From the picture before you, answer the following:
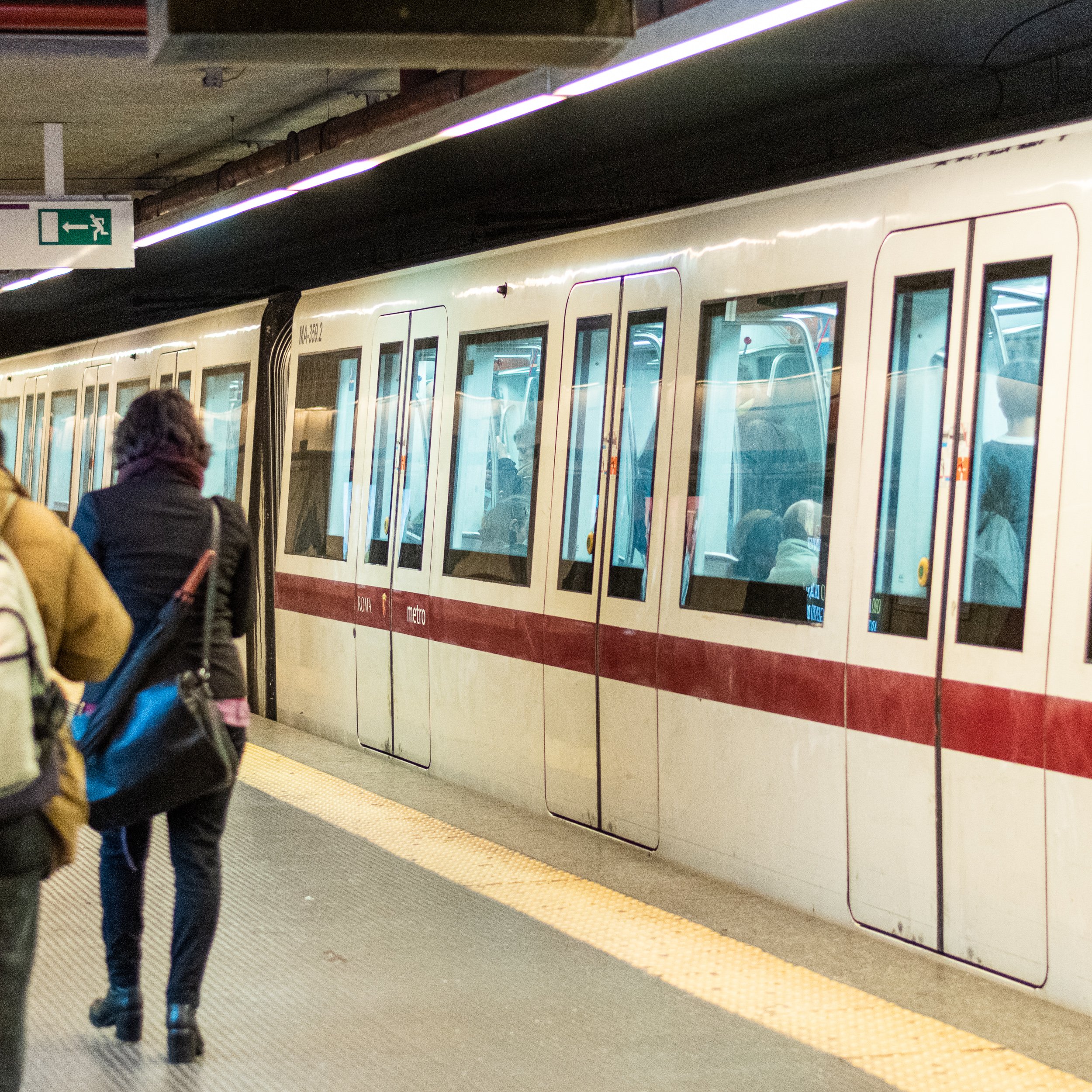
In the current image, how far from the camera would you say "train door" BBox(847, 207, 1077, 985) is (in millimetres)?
4109

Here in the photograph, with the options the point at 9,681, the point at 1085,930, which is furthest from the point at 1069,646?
the point at 9,681

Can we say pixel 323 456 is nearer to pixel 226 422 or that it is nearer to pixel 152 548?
pixel 226 422

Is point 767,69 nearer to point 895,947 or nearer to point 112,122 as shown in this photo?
point 112,122

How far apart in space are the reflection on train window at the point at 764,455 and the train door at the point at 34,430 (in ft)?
34.2

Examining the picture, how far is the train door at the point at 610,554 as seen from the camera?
18.8ft

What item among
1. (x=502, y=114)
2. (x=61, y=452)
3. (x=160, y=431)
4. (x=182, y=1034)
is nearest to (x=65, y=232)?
(x=61, y=452)

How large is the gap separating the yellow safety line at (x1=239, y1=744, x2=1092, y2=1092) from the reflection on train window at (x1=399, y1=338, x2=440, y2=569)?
59.1 inches

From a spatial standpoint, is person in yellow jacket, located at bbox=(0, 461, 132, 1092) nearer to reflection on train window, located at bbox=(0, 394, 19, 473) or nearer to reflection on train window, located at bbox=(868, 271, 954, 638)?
reflection on train window, located at bbox=(868, 271, 954, 638)

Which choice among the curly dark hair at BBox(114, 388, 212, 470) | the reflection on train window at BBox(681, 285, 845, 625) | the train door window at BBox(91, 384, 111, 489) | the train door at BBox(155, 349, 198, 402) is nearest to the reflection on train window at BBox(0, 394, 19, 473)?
the train door window at BBox(91, 384, 111, 489)

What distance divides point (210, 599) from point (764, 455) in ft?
7.61

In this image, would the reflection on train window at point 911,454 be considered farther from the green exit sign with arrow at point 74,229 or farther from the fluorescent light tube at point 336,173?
the green exit sign with arrow at point 74,229

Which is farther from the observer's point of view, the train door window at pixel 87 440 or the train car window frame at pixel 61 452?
the train car window frame at pixel 61 452

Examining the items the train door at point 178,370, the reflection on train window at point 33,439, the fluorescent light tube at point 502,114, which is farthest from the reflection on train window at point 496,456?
the reflection on train window at point 33,439

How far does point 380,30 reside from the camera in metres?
3.15
